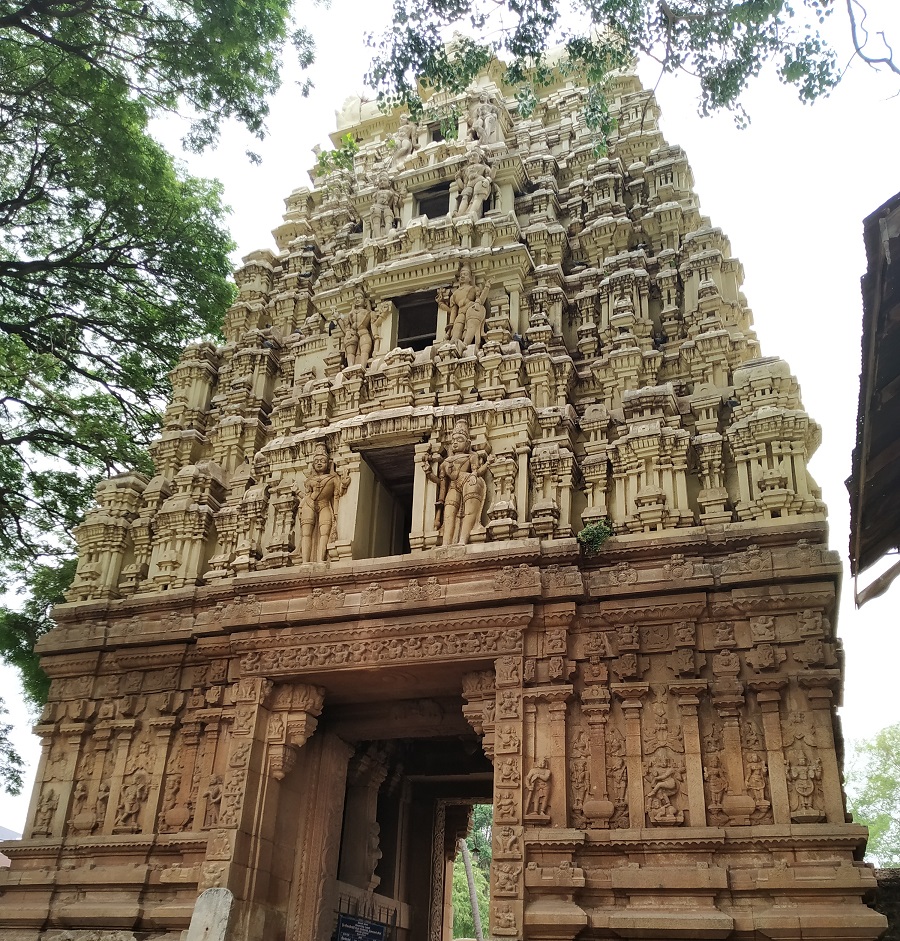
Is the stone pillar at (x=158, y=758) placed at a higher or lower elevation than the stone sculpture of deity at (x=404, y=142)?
lower

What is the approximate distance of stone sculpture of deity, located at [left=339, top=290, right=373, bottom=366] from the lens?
45.5ft

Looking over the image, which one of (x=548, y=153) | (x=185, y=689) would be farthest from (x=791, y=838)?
(x=548, y=153)

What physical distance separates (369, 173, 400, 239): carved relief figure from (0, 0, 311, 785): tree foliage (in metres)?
2.65

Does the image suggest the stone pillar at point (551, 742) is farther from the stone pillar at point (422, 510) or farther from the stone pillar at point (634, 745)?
the stone pillar at point (422, 510)

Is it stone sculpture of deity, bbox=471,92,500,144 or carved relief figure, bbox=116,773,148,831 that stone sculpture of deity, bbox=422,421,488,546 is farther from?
stone sculpture of deity, bbox=471,92,500,144

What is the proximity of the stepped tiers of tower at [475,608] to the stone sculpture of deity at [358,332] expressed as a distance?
87 mm

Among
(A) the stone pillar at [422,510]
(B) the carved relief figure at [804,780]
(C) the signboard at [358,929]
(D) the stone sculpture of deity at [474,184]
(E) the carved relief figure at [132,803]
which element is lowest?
(C) the signboard at [358,929]

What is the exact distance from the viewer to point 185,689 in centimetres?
1212

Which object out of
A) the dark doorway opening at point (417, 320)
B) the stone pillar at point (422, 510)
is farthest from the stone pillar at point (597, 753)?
the dark doorway opening at point (417, 320)

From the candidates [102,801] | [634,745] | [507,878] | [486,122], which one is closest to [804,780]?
[634,745]

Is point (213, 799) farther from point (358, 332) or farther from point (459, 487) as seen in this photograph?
point (358, 332)

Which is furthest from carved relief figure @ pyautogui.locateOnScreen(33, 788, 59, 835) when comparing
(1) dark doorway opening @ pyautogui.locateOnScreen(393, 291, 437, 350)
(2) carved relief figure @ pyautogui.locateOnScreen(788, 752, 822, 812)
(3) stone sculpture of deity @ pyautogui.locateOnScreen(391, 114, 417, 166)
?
(3) stone sculpture of deity @ pyautogui.locateOnScreen(391, 114, 417, 166)

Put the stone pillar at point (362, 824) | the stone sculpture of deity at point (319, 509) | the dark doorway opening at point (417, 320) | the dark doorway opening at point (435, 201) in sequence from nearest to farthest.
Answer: the stone sculpture of deity at point (319, 509)
the stone pillar at point (362, 824)
the dark doorway opening at point (417, 320)
the dark doorway opening at point (435, 201)

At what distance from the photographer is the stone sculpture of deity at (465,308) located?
13.2 meters
